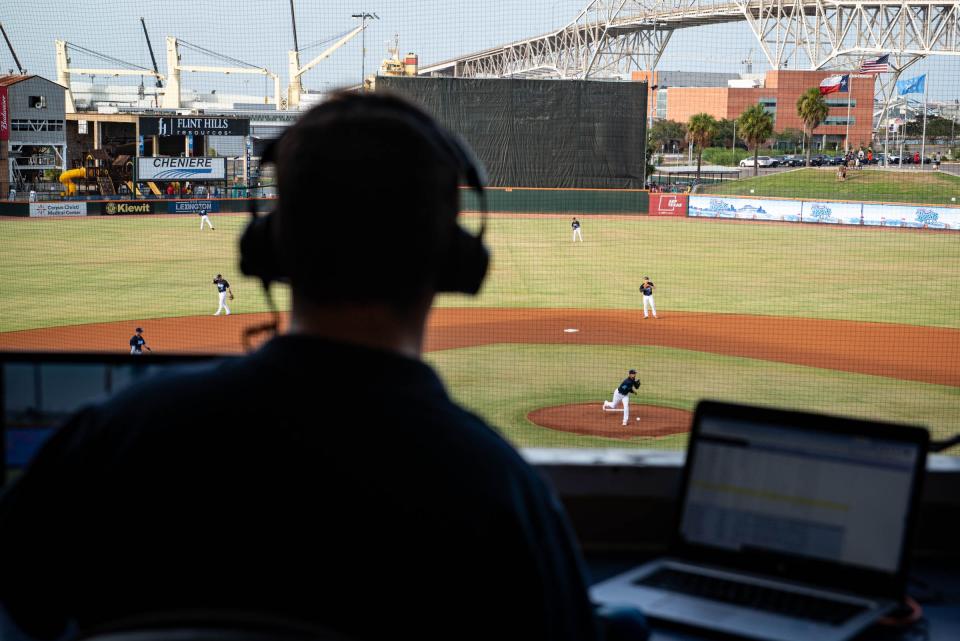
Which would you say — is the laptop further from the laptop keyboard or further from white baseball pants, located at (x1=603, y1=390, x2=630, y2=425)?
white baseball pants, located at (x1=603, y1=390, x2=630, y2=425)

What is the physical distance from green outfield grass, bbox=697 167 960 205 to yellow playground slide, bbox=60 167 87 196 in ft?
56.4

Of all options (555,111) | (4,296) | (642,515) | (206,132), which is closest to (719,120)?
(555,111)

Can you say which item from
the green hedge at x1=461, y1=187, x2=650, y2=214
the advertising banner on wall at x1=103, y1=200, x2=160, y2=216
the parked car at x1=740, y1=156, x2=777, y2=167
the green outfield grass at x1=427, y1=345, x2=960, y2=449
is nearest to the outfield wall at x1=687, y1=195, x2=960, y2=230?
the green hedge at x1=461, y1=187, x2=650, y2=214

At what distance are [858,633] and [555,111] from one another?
89.5 ft

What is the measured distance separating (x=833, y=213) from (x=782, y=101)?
44.0 ft

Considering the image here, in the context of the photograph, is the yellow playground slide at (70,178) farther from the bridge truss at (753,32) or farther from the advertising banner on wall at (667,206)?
the advertising banner on wall at (667,206)

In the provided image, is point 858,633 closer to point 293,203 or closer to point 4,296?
point 293,203

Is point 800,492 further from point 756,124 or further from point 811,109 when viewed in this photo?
point 756,124

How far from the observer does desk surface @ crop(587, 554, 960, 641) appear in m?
1.35

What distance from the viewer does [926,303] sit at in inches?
640

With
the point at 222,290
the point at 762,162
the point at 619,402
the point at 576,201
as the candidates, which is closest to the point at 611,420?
the point at 619,402

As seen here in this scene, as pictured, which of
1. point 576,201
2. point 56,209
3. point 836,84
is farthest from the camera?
point 836,84

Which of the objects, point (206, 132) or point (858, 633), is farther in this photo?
point (206, 132)

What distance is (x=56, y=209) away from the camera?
2438cm
